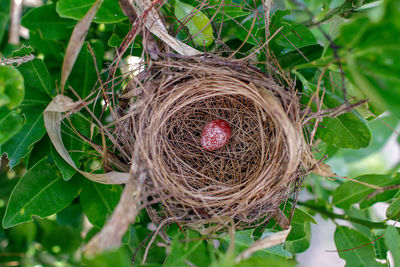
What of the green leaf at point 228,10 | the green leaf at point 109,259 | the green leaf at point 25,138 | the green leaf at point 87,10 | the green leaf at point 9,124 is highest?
the green leaf at point 228,10

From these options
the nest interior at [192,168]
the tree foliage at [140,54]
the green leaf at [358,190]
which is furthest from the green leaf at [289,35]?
the green leaf at [358,190]

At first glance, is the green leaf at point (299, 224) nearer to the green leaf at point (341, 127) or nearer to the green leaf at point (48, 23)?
the green leaf at point (341, 127)

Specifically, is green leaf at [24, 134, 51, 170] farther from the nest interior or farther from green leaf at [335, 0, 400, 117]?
green leaf at [335, 0, 400, 117]

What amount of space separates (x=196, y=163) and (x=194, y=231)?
346 mm

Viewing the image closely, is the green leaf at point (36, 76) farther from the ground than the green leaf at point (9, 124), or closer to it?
farther from the ground

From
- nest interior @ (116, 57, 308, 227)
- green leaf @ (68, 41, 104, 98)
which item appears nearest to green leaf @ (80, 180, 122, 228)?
nest interior @ (116, 57, 308, 227)

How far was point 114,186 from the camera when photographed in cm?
92

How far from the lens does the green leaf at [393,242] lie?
2.58ft

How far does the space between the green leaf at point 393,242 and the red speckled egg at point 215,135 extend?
516 mm

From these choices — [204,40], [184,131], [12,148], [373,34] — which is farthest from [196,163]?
[373,34]

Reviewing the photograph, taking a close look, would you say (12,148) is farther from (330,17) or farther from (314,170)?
(330,17)

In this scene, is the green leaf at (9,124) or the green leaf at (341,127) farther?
the green leaf at (341,127)

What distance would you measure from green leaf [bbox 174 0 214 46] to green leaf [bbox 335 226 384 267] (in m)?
0.63

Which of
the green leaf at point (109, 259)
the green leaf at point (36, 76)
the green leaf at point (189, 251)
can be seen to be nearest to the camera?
the green leaf at point (109, 259)
